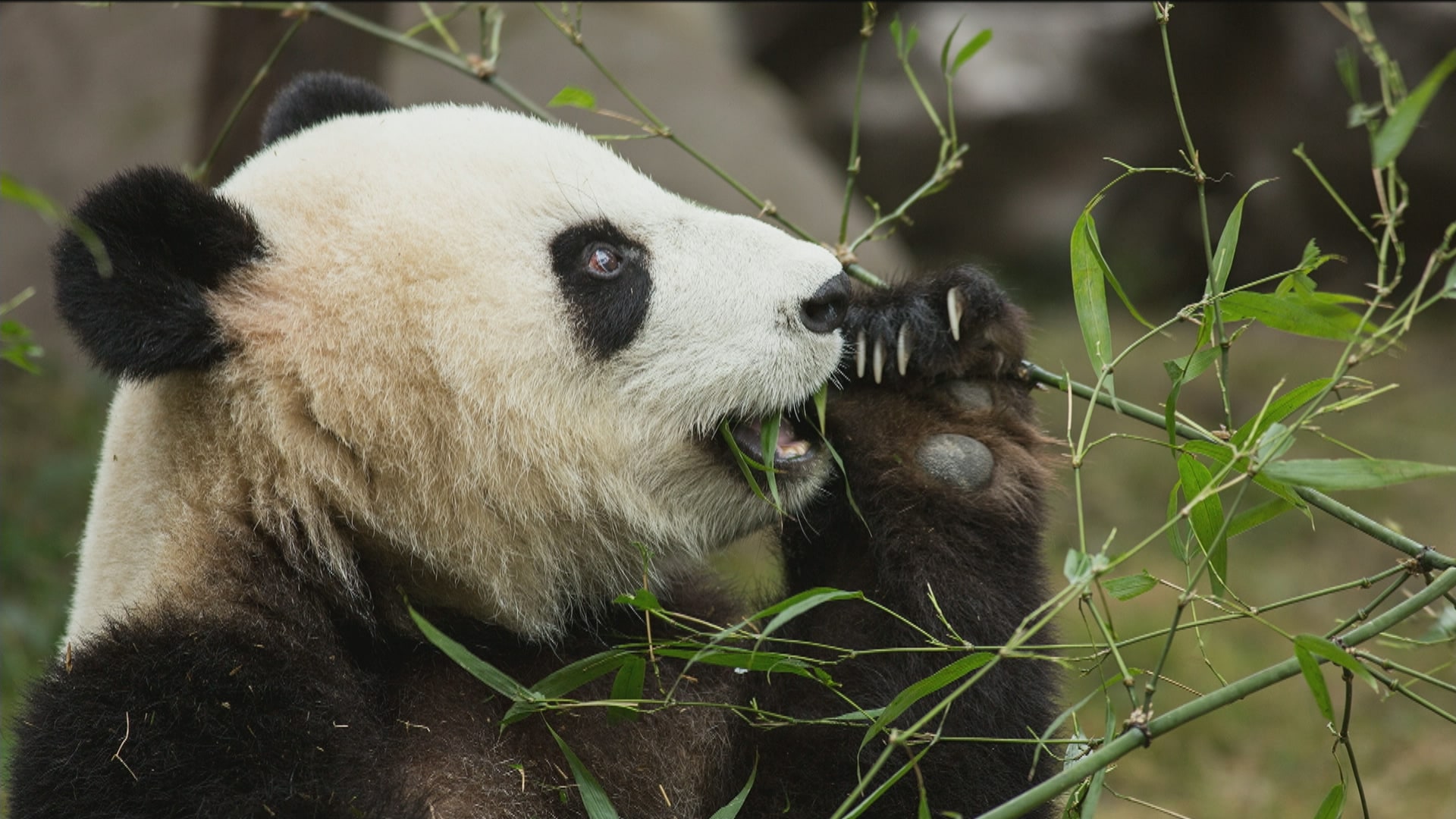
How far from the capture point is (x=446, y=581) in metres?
2.62

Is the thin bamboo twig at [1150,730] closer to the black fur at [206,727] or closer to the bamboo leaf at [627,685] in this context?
the bamboo leaf at [627,685]

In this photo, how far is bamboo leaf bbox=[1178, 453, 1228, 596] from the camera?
7.25 ft

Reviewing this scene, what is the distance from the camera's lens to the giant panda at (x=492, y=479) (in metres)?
2.29

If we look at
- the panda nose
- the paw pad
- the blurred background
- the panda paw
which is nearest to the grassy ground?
the blurred background

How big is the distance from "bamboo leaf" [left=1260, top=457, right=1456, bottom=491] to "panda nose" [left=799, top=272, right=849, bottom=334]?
97cm

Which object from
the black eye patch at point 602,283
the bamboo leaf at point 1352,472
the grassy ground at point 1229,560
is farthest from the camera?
the grassy ground at point 1229,560

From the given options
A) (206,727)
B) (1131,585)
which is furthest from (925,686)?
(206,727)

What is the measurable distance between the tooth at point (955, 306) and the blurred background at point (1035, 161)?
10.4ft

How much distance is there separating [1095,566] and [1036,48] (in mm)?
8305

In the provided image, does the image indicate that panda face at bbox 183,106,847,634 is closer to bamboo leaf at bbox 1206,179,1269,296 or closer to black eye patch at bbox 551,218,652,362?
black eye patch at bbox 551,218,652,362

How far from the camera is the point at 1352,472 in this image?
5.94 feet

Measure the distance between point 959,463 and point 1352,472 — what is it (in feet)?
3.42

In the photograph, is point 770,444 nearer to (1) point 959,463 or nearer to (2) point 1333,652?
(1) point 959,463

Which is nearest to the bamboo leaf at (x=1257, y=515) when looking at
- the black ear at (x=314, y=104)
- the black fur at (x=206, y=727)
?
the black fur at (x=206, y=727)
